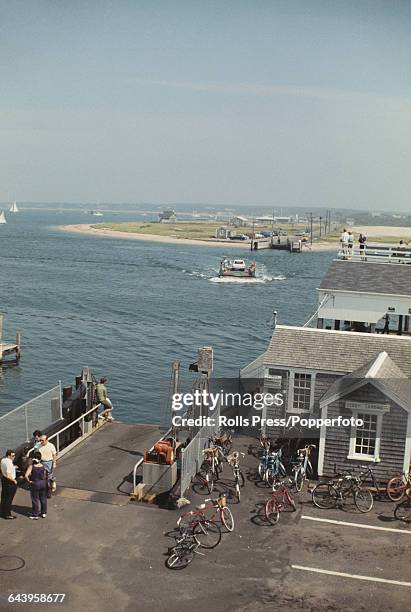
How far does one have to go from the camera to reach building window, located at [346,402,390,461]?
70.4 feet

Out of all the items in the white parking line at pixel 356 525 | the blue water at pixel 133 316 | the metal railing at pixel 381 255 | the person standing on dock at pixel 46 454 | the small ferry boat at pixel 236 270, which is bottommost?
the blue water at pixel 133 316

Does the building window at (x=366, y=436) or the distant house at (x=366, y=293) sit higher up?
the distant house at (x=366, y=293)

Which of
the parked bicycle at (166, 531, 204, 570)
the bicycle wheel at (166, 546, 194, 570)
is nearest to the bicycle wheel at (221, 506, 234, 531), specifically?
the parked bicycle at (166, 531, 204, 570)

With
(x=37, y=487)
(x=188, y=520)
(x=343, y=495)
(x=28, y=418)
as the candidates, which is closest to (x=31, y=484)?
(x=37, y=487)

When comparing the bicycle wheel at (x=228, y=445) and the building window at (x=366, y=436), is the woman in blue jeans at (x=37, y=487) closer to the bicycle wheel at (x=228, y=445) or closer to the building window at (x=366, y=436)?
the bicycle wheel at (x=228, y=445)

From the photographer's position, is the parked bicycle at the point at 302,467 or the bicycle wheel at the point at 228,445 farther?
the bicycle wheel at the point at 228,445

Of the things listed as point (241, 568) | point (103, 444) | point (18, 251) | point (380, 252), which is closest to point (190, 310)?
point (380, 252)

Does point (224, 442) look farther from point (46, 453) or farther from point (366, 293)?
point (366, 293)

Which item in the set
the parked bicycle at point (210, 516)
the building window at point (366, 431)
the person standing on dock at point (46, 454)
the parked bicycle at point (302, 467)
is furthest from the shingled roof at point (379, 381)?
the person standing on dock at point (46, 454)

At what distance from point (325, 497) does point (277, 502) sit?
195 cm

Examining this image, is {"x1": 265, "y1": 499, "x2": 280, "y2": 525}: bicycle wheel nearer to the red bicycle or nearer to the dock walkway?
the red bicycle

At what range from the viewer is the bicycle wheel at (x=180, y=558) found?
54.0 ft

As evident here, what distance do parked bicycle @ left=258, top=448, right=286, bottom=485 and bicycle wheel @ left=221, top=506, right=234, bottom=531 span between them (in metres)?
3.32

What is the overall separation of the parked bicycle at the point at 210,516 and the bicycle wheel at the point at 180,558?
80cm
